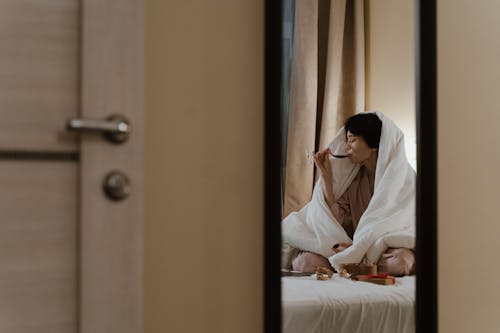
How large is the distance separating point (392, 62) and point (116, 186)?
73 centimetres

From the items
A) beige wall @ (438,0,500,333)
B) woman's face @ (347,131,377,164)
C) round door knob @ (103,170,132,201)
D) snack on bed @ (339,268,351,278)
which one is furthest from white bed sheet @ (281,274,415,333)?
round door knob @ (103,170,132,201)

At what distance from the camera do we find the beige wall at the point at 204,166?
1029mm

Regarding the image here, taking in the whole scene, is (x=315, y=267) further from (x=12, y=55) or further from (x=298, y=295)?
(x=12, y=55)

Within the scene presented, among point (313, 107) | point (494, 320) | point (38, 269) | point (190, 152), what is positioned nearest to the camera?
point (38, 269)

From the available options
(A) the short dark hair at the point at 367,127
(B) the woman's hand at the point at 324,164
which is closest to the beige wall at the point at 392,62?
(A) the short dark hair at the point at 367,127

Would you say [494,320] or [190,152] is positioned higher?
[190,152]

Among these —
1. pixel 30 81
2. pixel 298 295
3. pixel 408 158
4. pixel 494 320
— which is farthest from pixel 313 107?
pixel 494 320

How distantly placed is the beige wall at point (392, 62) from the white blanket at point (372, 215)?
0.09ft

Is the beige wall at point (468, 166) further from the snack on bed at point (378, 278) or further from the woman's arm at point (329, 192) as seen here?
the woman's arm at point (329, 192)

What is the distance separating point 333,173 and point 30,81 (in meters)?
0.65

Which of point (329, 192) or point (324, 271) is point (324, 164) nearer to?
point (329, 192)

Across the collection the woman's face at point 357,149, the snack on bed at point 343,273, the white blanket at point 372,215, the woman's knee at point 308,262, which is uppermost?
the woman's face at point 357,149

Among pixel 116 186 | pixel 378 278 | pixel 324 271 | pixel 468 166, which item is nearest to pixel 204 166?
pixel 116 186

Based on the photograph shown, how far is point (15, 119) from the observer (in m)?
0.84
